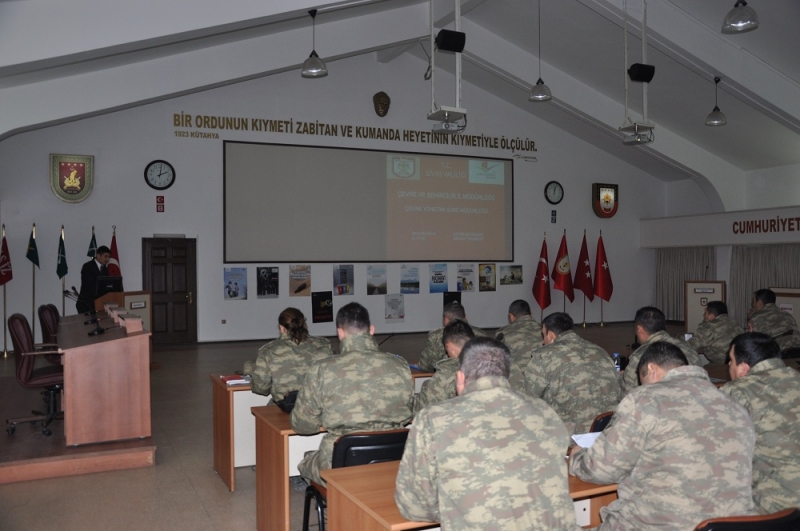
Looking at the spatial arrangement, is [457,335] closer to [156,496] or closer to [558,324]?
[558,324]

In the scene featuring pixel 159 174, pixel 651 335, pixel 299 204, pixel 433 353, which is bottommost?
pixel 433 353

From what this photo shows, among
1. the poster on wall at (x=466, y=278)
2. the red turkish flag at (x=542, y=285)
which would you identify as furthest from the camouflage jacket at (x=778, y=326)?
the poster on wall at (x=466, y=278)

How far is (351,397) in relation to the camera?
291 centimetres

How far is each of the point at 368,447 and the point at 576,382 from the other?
139cm

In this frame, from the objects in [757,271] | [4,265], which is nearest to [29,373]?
[4,265]

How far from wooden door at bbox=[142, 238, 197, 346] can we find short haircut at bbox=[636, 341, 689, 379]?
936cm

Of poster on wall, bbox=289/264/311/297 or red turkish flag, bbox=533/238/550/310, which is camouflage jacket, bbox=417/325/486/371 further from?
red turkish flag, bbox=533/238/550/310

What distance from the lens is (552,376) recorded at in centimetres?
365

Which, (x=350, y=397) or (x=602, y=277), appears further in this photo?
(x=602, y=277)

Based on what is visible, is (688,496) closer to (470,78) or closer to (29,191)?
(29,191)

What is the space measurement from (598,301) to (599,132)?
11.5ft

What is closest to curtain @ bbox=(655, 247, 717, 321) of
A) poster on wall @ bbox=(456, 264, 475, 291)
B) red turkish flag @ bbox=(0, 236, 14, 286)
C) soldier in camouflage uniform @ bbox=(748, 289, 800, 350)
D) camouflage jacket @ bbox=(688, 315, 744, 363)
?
poster on wall @ bbox=(456, 264, 475, 291)

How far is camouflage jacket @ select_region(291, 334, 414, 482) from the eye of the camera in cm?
292

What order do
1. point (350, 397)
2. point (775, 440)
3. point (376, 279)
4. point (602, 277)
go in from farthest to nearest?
point (602, 277), point (376, 279), point (350, 397), point (775, 440)
